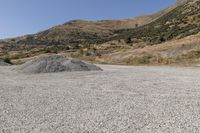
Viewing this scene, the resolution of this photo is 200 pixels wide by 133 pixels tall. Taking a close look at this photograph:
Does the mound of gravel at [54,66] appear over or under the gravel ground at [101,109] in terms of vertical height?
over

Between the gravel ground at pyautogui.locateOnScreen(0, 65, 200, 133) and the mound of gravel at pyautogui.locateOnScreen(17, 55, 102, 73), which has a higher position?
the mound of gravel at pyautogui.locateOnScreen(17, 55, 102, 73)

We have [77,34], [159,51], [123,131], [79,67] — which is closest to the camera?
[123,131]

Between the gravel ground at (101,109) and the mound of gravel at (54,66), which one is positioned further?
the mound of gravel at (54,66)

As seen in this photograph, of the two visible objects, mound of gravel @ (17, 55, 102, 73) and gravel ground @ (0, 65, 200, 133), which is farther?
mound of gravel @ (17, 55, 102, 73)

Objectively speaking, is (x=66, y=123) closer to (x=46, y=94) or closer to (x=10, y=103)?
(x=10, y=103)

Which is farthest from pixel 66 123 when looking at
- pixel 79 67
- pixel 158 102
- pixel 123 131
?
pixel 79 67

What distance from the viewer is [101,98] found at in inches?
722

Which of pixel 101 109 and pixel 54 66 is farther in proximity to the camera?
pixel 54 66

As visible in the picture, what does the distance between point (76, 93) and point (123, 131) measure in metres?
9.36

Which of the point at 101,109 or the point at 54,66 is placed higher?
the point at 54,66

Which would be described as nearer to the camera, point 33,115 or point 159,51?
point 33,115

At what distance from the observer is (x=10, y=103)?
1697cm

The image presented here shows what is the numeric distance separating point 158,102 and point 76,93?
18.8ft

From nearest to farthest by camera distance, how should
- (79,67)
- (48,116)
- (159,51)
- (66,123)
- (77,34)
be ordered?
1. (66,123)
2. (48,116)
3. (79,67)
4. (159,51)
5. (77,34)
